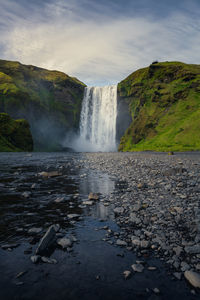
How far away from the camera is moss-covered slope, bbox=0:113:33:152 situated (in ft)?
246

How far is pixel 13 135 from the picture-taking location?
80250mm

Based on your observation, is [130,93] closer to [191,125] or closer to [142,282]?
[191,125]

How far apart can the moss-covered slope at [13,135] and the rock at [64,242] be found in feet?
248

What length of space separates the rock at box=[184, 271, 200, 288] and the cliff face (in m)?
112

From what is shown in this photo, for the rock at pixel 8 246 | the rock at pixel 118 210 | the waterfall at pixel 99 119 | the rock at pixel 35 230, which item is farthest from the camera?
the waterfall at pixel 99 119

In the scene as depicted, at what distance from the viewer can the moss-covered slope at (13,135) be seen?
7494 cm

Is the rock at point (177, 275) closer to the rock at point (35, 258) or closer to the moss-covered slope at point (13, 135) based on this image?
the rock at point (35, 258)

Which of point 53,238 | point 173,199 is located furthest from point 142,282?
point 173,199

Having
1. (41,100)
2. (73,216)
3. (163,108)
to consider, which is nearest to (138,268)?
(73,216)

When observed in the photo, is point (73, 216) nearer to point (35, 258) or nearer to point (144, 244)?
point (35, 258)

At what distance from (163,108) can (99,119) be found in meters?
38.0

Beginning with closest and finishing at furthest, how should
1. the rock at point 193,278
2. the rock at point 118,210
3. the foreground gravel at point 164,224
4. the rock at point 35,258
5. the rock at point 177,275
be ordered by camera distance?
the rock at point 193,278 → the rock at point 177,275 → the rock at point 35,258 → the foreground gravel at point 164,224 → the rock at point 118,210

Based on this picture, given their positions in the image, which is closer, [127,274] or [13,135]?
[127,274]

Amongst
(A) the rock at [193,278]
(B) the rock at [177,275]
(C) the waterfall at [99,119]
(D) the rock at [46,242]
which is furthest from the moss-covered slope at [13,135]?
(A) the rock at [193,278]
